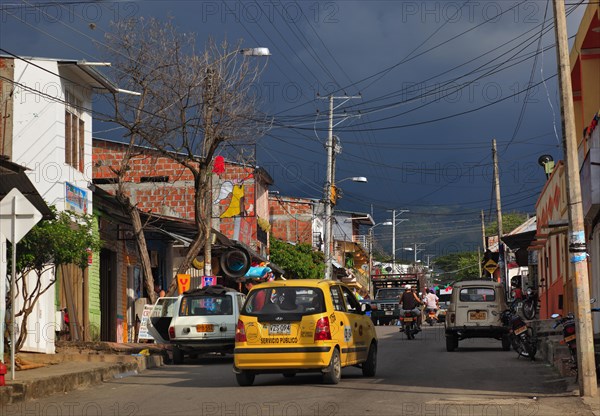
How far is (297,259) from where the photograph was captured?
59438 millimetres

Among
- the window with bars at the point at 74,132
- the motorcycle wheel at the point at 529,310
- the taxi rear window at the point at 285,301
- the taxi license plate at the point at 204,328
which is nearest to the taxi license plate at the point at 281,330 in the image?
the taxi rear window at the point at 285,301

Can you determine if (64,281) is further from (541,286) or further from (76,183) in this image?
(541,286)

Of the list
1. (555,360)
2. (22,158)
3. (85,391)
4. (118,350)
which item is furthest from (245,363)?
(22,158)

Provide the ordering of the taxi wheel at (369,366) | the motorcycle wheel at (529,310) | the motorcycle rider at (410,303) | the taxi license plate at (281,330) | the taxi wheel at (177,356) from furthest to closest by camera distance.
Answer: the motorcycle rider at (410,303)
the motorcycle wheel at (529,310)
the taxi wheel at (177,356)
the taxi wheel at (369,366)
the taxi license plate at (281,330)

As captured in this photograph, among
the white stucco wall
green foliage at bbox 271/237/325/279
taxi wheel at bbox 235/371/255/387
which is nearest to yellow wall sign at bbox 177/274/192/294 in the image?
the white stucco wall

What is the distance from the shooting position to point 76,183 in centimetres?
2709

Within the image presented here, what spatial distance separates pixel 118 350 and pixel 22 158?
553 cm

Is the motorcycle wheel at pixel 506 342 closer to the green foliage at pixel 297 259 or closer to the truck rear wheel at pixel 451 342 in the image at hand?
the truck rear wheel at pixel 451 342

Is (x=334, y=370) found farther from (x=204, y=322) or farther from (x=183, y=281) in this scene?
(x=183, y=281)

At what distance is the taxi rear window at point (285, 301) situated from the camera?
16.8 m

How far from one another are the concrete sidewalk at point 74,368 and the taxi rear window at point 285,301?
345 cm

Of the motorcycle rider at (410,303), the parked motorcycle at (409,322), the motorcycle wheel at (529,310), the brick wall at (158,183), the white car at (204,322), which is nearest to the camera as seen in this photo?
the white car at (204,322)

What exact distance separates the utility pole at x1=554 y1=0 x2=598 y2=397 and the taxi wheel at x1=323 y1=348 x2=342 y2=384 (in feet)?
13.8

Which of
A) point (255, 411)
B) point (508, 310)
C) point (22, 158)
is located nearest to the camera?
point (255, 411)
